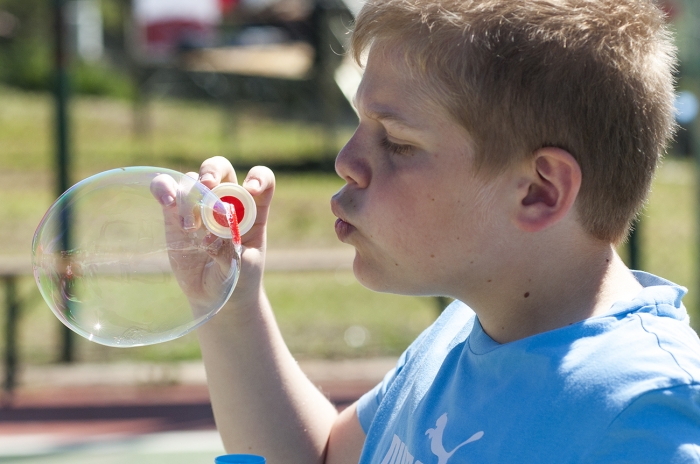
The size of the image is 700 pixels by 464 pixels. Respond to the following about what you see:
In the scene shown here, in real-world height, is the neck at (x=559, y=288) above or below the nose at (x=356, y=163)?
below

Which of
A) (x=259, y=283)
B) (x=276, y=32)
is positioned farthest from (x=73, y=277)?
(x=276, y=32)

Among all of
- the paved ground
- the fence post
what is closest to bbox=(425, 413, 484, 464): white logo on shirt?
the paved ground

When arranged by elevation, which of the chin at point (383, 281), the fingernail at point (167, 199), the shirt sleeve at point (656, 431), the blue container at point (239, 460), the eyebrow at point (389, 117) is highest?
the eyebrow at point (389, 117)

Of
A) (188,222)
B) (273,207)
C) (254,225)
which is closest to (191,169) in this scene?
(273,207)

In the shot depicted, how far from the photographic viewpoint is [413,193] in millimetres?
1265

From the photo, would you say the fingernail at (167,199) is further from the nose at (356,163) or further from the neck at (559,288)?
Result: the neck at (559,288)

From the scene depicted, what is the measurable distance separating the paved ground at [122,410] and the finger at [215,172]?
296cm

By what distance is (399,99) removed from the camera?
4.15 feet

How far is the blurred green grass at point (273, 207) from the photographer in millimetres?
6355

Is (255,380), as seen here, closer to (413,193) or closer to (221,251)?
(221,251)

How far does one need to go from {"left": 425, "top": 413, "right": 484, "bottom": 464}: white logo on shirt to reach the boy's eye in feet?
1.26

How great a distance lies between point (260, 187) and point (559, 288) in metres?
0.62

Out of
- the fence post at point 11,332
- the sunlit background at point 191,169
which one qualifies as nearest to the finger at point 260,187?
the sunlit background at point 191,169

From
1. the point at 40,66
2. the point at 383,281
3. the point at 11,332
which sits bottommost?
the point at 40,66
